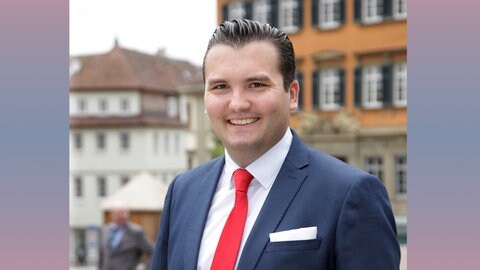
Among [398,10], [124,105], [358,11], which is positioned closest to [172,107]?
[124,105]

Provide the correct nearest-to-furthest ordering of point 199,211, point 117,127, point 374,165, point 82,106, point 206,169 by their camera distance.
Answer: point 199,211 → point 206,169 → point 374,165 → point 117,127 → point 82,106

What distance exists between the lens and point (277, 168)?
204cm

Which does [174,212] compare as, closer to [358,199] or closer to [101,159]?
[358,199]

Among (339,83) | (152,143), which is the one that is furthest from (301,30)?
(152,143)

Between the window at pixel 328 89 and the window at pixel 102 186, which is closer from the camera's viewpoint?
the window at pixel 328 89

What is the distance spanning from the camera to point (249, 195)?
6.73 ft

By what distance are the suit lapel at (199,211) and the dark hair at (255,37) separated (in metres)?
0.36

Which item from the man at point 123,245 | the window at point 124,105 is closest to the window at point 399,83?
the man at point 123,245

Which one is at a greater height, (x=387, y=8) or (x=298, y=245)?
(x=387, y=8)

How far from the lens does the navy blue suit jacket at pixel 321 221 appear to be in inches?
73.1

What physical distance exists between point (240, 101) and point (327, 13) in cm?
2375

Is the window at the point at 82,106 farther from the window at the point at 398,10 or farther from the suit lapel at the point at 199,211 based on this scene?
the suit lapel at the point at 199,211

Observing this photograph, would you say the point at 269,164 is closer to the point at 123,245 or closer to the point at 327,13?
the point at 123,245

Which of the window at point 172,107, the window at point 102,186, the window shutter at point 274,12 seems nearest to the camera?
the window shutter at point 274,12
